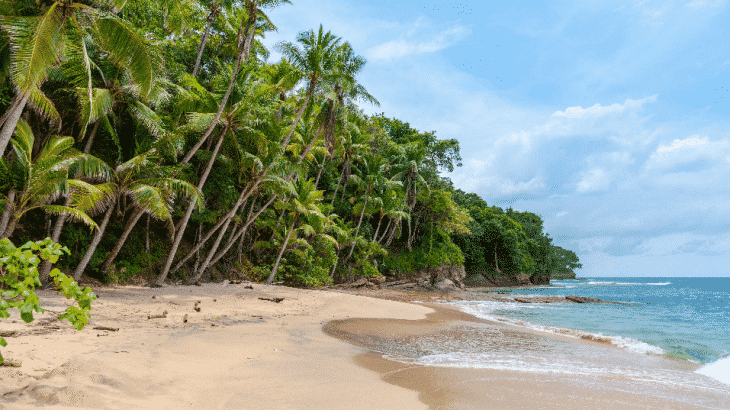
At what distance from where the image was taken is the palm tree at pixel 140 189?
35.5ft

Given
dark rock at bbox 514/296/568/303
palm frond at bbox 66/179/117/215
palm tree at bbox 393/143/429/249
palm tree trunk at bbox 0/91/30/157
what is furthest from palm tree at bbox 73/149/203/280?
dark rock at bbox 514/296/568/303

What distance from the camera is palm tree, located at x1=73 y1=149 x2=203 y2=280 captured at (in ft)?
35.5

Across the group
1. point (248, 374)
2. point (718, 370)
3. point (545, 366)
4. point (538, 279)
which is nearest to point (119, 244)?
point (248, 374)

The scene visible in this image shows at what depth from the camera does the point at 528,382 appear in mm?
5020

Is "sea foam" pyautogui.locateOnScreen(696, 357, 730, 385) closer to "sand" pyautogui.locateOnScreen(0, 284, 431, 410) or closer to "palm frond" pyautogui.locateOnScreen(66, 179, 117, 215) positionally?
"sand" pyautogui.locateOnScreen(0, 284, 431, 410)

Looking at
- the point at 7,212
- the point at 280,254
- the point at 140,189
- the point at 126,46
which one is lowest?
the point at 280,254

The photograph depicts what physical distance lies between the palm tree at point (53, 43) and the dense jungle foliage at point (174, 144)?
0.10 feet

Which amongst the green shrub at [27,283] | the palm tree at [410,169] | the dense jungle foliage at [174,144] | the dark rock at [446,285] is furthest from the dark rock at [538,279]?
the green shrub at [27,283]

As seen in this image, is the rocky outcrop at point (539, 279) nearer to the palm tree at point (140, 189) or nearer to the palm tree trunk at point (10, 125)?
the palm tree at point (140, 189)

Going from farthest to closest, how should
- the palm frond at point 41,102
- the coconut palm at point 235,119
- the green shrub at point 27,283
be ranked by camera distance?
the coconut palm at point 235,119 < the palm frond at point 41,102 < the green shrub at point 27,283

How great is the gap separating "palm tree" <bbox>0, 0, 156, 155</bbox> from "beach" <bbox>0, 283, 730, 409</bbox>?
166 inches

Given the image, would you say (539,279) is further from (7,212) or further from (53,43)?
(53,43)

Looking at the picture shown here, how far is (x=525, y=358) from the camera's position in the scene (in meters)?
6.82

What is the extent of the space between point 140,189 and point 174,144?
8.52 ft
